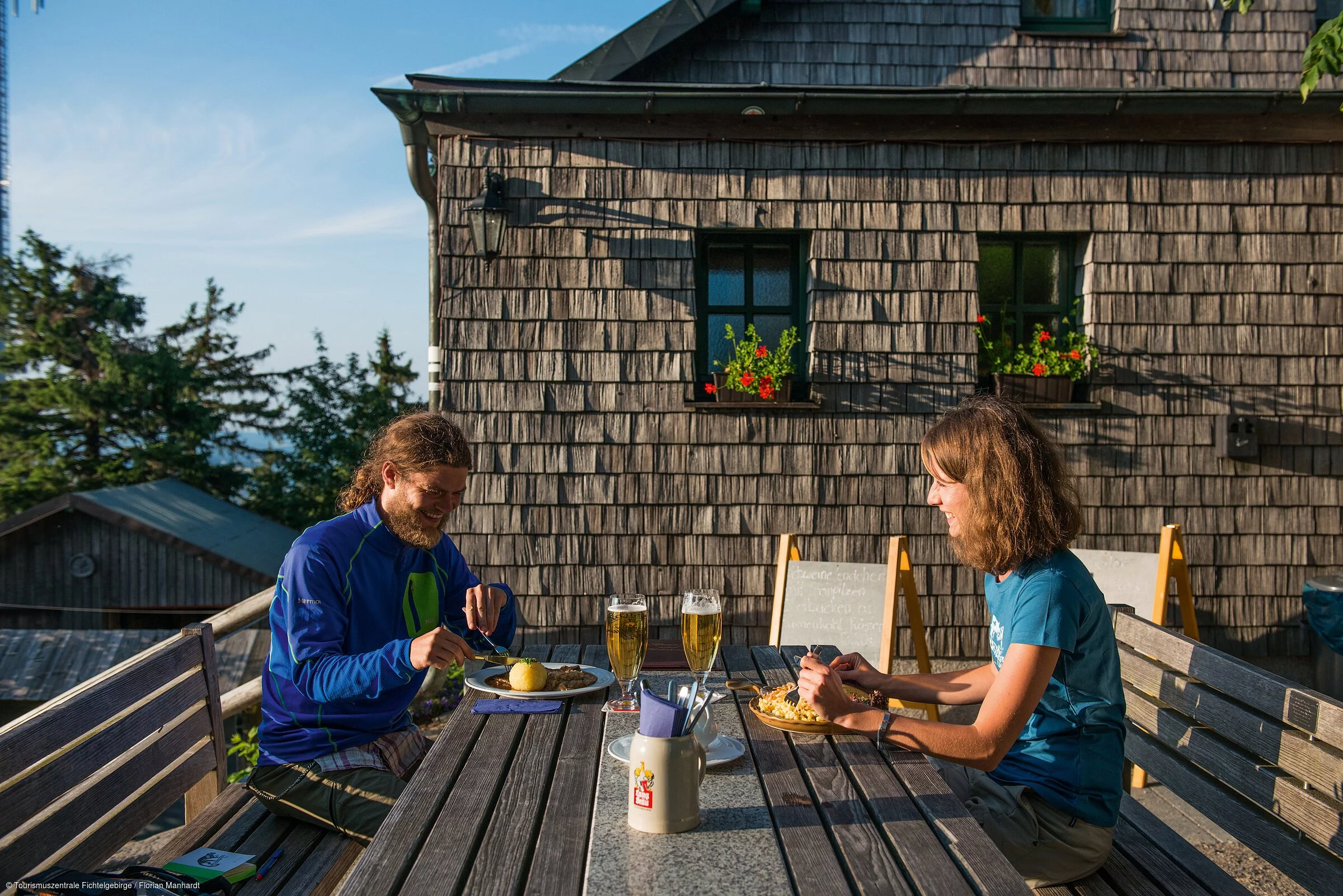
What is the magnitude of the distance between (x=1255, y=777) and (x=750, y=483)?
3465mm

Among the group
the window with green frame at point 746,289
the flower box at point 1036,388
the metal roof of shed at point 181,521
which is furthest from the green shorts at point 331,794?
the metal roof of shed at point 181,521

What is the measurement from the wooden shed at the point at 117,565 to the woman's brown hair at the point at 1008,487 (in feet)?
42.3

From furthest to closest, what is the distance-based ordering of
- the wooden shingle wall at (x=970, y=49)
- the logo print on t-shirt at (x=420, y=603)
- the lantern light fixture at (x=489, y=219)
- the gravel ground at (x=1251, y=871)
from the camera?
1. the wooden shingle wall at (x=970, y=49)
2. the lantern light fixture at (x=489, y=219)
3. the gravel ground at (x=1251, y=871)
4. the logo print on t-shirt at (x=420, y=603)

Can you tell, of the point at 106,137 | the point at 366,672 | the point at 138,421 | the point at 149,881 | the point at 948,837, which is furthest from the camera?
the point at 106,137

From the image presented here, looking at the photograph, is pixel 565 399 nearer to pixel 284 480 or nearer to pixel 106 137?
pixel 284 480

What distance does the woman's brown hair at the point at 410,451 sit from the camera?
7.86 feet

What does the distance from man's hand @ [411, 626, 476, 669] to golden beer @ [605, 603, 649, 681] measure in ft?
0.97

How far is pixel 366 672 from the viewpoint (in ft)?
6.60

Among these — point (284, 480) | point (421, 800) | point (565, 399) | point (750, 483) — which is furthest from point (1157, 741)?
point (284, 480)

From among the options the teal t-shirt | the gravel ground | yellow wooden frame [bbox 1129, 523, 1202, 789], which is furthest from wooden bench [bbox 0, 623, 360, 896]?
yellow wooden frame [bbox 1129, 523, 1202, 789]

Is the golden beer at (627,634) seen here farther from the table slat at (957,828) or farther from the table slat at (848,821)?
the table slat at (957,828)

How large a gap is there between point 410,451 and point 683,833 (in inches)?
53.4

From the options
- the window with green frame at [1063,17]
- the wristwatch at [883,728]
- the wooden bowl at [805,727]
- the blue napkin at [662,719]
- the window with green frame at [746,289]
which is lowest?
the wooden bowl at [805,727]

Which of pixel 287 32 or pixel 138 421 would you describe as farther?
pixel 138 421
